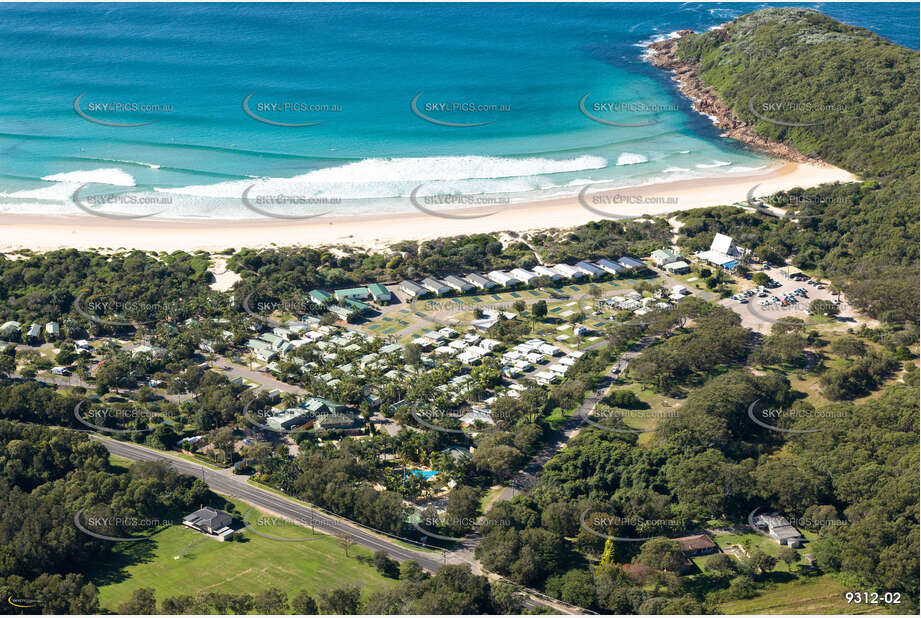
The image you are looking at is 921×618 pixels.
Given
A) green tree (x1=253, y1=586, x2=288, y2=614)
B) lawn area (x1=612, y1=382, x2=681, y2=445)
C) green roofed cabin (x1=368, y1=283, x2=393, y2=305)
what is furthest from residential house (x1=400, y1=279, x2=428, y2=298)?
green tree (x1=253, y1=586, x2=288, y2=614)

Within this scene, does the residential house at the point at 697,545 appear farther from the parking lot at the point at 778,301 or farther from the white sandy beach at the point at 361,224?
the white sandy beach at the point at 361,224

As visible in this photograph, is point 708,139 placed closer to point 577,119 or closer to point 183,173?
point 577,119

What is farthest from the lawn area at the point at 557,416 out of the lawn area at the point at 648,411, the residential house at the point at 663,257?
the residential house at the point at 663,257

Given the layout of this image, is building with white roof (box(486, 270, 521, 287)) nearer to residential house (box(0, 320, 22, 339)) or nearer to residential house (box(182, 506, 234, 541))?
residential house (box(182, 506, 234, 541))

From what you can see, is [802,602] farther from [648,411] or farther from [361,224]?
[361,224]

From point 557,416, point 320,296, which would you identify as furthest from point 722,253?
point 320,296
